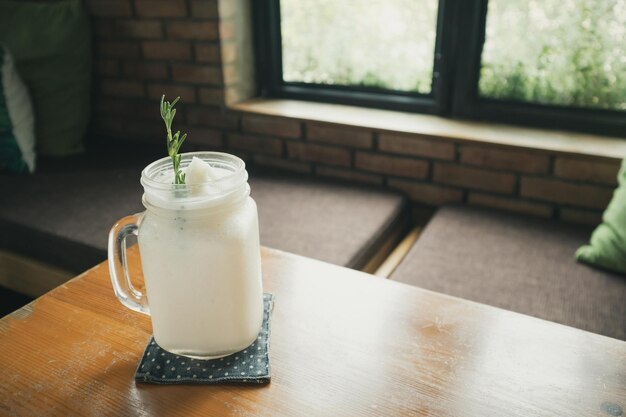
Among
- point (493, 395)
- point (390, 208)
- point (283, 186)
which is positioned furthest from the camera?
point (283, 186)

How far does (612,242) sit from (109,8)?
6.31 feet

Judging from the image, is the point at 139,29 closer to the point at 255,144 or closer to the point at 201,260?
the point at 255,144

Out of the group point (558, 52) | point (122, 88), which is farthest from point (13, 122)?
point (558, 52)

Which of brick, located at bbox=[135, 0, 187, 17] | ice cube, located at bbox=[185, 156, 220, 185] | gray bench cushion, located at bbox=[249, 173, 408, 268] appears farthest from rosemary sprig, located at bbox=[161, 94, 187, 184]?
brick, located at bbox=[135, 0, 187, 17]

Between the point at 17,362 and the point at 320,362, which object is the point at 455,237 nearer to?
the point at 320,362

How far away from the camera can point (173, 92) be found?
2.06 meters

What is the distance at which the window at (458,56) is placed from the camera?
4.85 feet

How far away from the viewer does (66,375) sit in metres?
0.64

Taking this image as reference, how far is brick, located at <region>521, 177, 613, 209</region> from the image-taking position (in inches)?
56.4

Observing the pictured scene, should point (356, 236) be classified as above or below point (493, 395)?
below

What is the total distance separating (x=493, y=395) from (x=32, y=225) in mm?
1314

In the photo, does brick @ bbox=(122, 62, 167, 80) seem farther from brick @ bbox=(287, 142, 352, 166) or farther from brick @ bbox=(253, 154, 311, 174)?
brick @ bbox=(287, 142, 352, 166)

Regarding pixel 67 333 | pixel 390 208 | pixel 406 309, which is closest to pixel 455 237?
pixel 390 208

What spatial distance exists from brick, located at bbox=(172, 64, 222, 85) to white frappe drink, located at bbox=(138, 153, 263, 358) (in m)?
1.34
